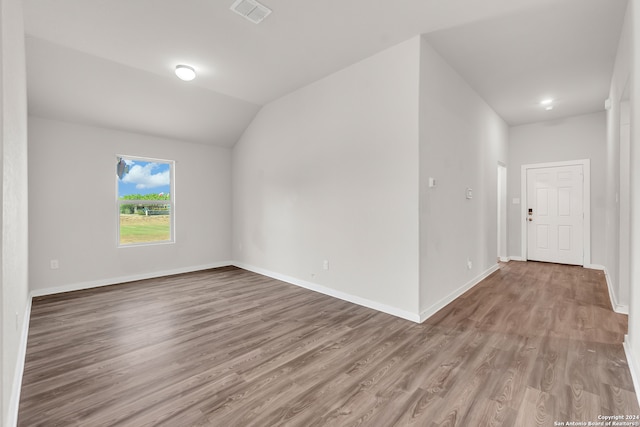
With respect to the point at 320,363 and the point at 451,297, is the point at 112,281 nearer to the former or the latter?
the point at 320,363

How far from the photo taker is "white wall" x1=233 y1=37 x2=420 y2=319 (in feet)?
9.92

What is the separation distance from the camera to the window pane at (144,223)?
15.8 ft

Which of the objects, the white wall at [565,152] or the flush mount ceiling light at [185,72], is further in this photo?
the white wall at [565,152]

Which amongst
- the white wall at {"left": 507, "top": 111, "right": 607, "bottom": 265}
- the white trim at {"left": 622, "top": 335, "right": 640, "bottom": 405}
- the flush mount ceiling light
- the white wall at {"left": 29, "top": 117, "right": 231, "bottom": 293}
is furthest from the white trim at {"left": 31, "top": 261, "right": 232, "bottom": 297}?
the white wall at {"left": 507, "top": 111, "right": 607, "bottom": 265}

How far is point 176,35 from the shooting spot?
114 inches

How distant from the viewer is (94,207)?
4441 mm

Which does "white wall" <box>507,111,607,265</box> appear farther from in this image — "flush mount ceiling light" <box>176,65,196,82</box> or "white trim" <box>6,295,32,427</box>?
"white trim" <box>6,295,32,427</box>

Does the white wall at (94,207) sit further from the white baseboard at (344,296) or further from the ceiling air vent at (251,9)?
the ceiling air vent at (251,9)

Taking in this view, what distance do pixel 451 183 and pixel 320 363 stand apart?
2674 mm

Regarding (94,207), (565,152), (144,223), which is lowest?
(144,223)

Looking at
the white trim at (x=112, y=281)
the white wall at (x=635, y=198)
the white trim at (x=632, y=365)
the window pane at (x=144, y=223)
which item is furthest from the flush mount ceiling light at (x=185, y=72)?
the white trim at (x=632, y=365)

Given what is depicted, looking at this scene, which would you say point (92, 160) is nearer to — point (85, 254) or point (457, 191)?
point (85, 254)

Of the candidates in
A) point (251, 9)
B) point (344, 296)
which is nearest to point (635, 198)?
point (344, 296)

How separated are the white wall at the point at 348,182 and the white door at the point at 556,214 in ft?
15.2
